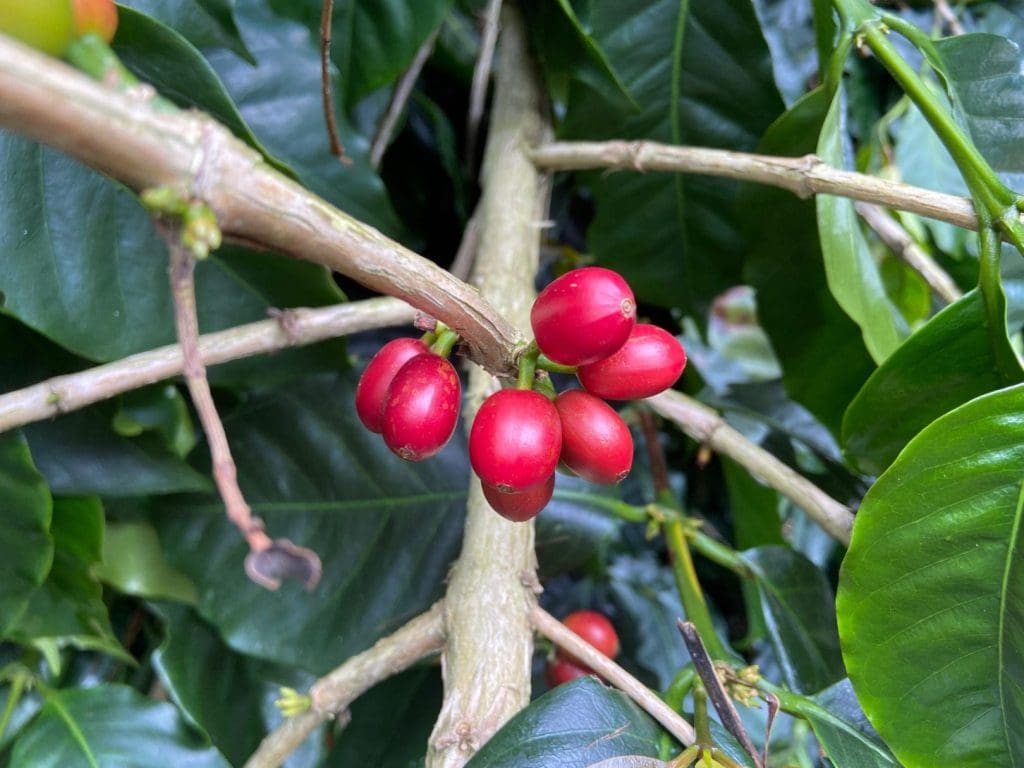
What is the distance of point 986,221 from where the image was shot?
0.50 meters

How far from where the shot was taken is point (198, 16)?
0.59 meters

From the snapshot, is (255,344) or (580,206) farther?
(580,206)

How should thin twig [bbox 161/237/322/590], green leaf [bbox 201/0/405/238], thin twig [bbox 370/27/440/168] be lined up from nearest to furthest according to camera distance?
thin twig [bbox 161/237/322/590] < green leaf [bbox 201/0/405/238] < thin twig [bbox 370/27/440/168]

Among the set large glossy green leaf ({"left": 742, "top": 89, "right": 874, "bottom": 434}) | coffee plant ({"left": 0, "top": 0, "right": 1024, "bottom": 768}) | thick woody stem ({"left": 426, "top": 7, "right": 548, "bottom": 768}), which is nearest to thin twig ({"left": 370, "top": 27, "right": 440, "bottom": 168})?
coffee plant ({"left": 0, "top": 0, "right": 1024, "bottom": 768})

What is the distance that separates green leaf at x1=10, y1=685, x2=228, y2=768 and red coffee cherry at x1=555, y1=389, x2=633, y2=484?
0.49 metres

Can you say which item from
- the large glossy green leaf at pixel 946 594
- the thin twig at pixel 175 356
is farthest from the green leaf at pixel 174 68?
the large glossy green leaf at pixel 946 594

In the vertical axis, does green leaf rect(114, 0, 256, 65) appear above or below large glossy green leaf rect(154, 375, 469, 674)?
above

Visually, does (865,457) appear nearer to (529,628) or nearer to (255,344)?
(529,628)

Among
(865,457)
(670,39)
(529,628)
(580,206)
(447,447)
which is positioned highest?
(580,206)

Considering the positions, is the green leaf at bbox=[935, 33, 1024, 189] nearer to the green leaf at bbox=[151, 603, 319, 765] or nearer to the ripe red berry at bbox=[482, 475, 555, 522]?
the ripe red berry at bbox=[482, 475, 555, 522]

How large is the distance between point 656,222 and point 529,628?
52cm

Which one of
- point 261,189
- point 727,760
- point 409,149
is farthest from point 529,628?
point 409,149

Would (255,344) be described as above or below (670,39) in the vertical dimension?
below

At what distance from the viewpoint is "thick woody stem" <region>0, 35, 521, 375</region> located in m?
0.24
